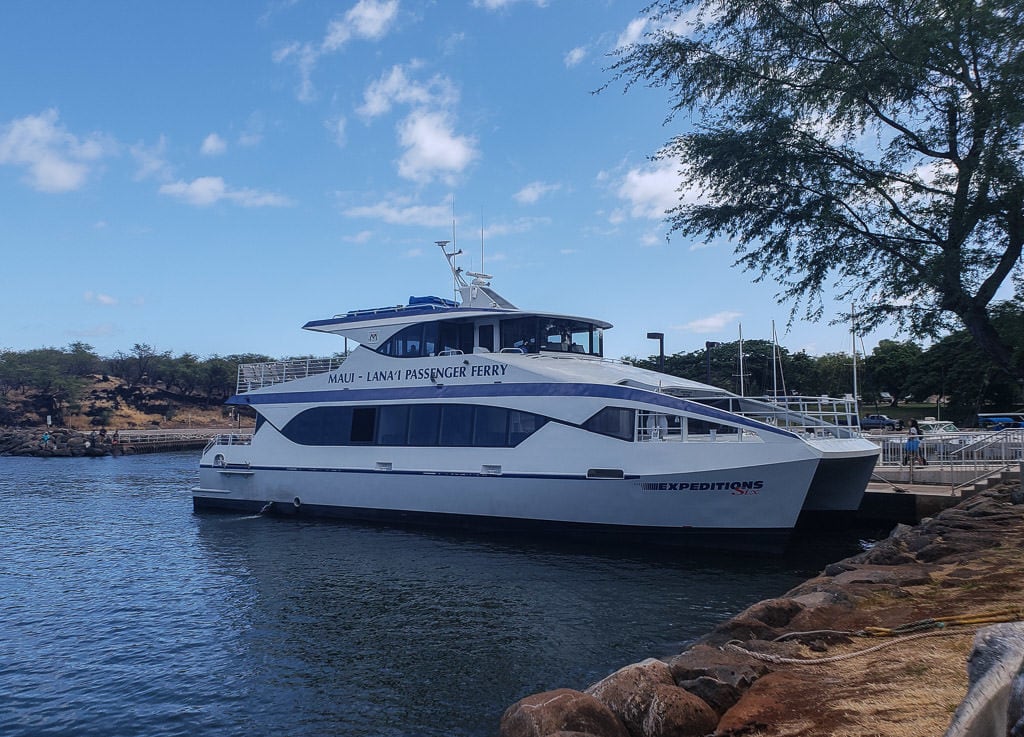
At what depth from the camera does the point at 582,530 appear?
15.5m

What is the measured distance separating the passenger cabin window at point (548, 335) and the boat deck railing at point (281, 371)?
545 cm

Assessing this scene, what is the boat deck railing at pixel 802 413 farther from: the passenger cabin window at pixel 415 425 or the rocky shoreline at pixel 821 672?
the rocky shoreline at pixel 821 672

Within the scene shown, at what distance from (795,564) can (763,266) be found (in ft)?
19.6

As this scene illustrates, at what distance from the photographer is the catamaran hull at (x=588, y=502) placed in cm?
1382

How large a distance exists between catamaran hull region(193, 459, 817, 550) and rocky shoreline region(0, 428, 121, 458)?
4202 centimetres

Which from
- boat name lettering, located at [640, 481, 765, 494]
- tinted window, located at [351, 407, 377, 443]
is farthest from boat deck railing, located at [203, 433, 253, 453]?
boat name lettering, located at [640, 481, 765, 494]

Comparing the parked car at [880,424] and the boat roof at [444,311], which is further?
the parked car at [880,424]

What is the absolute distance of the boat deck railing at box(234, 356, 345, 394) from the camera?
2130 centimetres

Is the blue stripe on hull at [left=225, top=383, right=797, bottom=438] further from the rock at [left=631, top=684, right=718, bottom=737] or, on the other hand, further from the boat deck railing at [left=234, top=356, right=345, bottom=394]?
the rock at [left=631, top=684, right=718, bottom=737]

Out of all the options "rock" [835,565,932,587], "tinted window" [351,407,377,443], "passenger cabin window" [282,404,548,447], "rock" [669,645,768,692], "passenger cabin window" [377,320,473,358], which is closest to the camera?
"rock" [669,645,768,692]

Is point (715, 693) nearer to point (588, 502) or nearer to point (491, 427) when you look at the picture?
point (588, 502)

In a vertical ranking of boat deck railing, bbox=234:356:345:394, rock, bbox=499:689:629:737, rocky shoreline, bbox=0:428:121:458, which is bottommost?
rock, bbox=499:689:629:737

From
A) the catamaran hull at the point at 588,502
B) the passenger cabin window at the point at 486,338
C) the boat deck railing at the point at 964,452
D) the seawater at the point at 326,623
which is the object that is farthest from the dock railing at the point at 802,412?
the boat deck railing at the point at 964,452

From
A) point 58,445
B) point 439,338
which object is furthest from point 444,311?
point 58,445
